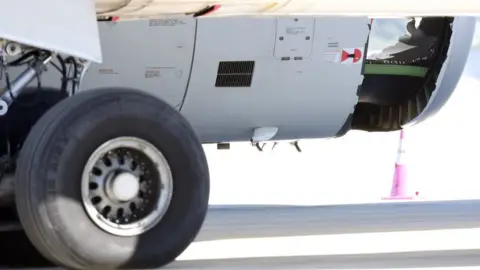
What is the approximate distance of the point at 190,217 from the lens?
13.4 feet

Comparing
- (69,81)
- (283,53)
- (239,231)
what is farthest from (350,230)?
(69,81)

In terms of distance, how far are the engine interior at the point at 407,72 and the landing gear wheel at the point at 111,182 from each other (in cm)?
451

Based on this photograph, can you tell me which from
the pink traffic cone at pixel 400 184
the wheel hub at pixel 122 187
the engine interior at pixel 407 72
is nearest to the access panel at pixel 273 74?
the engine interior at pixel 407 72

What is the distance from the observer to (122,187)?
3.97 m

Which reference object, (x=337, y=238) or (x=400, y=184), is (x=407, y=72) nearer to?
(x=337, y=238)

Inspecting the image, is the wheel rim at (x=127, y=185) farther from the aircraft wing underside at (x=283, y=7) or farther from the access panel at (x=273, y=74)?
the access panel at (x=273, y=74)

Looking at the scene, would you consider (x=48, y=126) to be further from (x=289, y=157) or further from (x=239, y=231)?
(x=289, y=157)

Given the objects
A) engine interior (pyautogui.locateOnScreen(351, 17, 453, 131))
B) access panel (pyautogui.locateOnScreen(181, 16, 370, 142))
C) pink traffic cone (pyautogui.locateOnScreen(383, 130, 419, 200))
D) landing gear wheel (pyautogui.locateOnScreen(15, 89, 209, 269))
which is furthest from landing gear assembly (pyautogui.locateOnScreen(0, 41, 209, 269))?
pink traffic cone (pyautogui.locateOnScreen(383, 130, 419, 200))

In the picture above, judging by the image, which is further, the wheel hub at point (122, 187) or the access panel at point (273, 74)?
the access panel at point (273, 74)

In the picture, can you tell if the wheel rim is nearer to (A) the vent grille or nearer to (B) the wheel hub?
(B) the wheel hub

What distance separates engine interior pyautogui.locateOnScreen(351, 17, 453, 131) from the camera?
8531 millimetres

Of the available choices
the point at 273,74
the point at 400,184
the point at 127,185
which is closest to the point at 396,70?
the point at 273,74

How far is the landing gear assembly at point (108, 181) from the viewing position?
12.2ft

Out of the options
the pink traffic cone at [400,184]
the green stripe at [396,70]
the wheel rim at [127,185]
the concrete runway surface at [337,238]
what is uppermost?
the wheel rim at [127,185]
